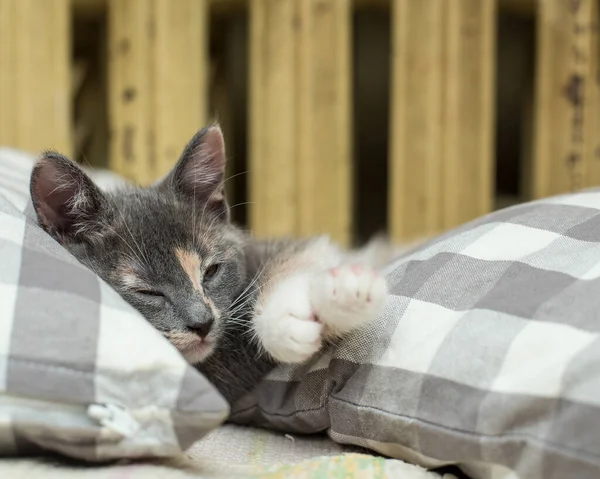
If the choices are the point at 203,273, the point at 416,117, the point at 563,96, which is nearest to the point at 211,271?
the point at 203,273

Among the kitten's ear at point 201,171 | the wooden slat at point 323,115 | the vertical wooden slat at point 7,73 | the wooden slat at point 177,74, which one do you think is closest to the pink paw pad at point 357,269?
the kitten's ear at point 201,171

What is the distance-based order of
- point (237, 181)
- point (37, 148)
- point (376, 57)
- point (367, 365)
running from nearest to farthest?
point (367, 365) < point (37, 148) < point (376, 57) < point (237, 181)

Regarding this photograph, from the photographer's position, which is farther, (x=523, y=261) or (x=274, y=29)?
(x=274, y=29)

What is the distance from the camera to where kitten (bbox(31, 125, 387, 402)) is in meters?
0.92

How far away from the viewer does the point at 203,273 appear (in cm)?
108

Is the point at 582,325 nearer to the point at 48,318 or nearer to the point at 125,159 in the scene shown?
the point at 48,318

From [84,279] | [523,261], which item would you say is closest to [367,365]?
[523,261]

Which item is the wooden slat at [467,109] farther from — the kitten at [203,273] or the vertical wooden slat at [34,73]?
the vertical wooden slat at [34,73]

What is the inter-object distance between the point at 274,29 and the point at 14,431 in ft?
4.55

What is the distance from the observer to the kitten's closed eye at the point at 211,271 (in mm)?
1096

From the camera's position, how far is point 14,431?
0.76 metres

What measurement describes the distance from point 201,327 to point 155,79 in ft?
3.64

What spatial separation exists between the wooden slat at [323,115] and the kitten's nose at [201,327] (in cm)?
93

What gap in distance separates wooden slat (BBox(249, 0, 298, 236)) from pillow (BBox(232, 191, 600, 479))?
87 cm
